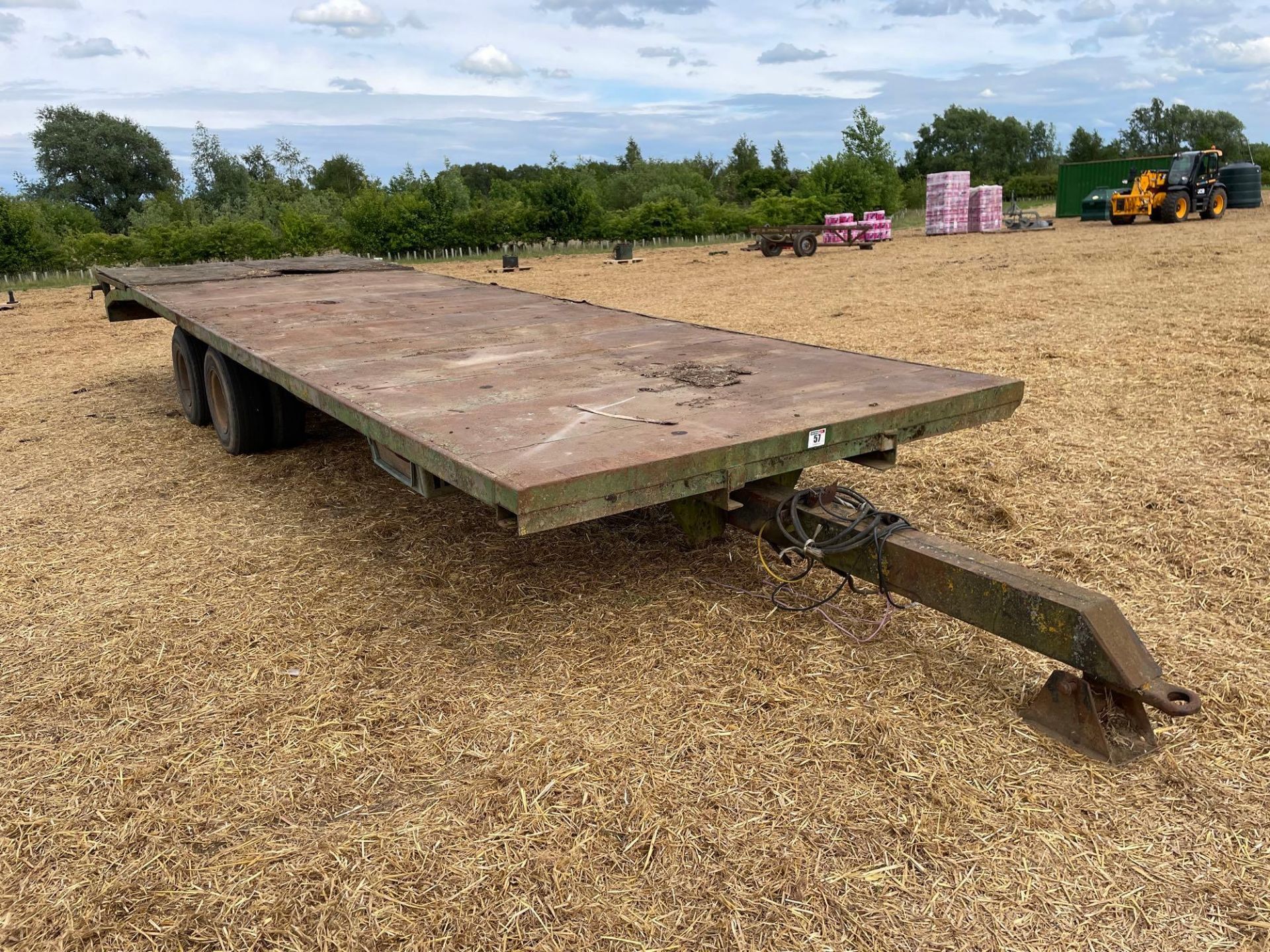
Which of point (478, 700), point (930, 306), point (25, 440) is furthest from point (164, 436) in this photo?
point (930, 306)

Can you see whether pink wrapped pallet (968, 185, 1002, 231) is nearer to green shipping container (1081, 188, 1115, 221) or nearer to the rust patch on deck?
green shipping container (1081, 188, 1115, 221)

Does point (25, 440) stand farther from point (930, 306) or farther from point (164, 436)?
point (930, 306)

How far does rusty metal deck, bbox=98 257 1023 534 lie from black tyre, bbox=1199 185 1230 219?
23.3 metres

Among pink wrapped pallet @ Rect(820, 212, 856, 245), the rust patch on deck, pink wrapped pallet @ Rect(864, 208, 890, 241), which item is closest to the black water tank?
pink wrapped pallet @ Rect(864, 208, 890, 241)

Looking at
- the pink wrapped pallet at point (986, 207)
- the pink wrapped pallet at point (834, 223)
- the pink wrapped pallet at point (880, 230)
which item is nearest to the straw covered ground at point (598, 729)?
the pink wrapped pallet at point (834, 223)

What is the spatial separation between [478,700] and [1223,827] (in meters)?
2.16

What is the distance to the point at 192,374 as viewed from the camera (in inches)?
274

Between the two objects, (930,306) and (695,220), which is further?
(695,220)

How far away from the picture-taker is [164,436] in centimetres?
699

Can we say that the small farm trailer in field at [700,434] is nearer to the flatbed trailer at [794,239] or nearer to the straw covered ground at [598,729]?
the straw covered ground at [598,729]

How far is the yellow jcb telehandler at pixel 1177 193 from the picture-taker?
23.0 metres

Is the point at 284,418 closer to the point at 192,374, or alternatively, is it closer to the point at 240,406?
the point at 240,406

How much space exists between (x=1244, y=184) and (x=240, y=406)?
31405 mm

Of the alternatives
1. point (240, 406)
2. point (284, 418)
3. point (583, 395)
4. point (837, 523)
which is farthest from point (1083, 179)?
point (837, 523)
